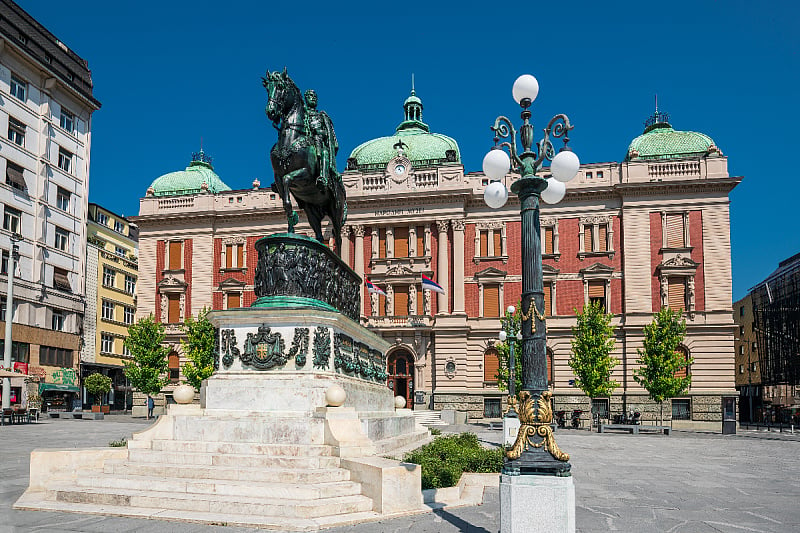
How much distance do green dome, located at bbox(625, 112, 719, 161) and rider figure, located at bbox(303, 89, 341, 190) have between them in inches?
1405

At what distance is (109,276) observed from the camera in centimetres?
6144

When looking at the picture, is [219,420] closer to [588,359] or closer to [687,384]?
[588,359]

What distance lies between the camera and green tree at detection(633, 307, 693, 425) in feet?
129

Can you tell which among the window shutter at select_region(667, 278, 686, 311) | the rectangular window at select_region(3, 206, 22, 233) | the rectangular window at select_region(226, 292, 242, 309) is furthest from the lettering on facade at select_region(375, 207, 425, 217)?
the rectangular window at select_region(3, 206, 22, 233)

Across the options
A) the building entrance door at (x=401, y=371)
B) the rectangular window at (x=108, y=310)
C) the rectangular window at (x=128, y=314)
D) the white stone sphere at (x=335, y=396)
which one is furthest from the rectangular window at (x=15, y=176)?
the white stone sphere at (x=335, y=396)

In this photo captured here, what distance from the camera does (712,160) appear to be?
44.6 meters

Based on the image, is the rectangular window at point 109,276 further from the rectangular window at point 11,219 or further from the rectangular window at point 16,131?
the rectangular window at point 16,131

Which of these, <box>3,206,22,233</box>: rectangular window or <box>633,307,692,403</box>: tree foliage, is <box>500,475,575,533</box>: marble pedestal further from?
<box>3,206,22,233</box>: rectangular window

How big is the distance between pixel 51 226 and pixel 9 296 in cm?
1122

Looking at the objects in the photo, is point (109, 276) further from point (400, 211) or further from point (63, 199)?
point (400, 211)

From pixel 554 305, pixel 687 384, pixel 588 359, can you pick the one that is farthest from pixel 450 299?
pixel 687 384

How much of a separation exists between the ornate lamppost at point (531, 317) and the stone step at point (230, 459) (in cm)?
389

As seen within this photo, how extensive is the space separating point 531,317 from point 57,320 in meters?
48.5

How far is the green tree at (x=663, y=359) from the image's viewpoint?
39.3 meters
